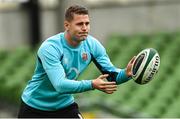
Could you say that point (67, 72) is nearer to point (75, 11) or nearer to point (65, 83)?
point (65, 83)

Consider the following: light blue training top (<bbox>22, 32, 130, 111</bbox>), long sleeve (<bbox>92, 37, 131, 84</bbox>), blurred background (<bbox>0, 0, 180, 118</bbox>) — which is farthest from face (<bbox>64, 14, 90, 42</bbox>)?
blurred background (<bbox>0, 0, 180, 118</bbox>)

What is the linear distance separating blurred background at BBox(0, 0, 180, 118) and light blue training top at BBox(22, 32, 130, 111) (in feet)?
18.3

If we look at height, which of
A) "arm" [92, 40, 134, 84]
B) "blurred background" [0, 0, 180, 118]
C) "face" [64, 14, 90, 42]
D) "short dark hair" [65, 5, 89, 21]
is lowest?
"blurred background" [0, 0, 180, 118]

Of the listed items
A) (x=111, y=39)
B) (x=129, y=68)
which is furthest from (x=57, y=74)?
(x=111, y=39)

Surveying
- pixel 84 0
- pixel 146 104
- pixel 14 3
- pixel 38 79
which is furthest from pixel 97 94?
pixel 38 79

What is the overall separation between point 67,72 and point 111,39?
8.46 metres

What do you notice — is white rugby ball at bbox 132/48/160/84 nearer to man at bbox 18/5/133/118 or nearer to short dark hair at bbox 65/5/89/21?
man at bbox 18/5/133/118

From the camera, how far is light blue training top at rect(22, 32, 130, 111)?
548 centimetres

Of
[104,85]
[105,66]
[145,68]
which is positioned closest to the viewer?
[104,85]

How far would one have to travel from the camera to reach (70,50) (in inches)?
224

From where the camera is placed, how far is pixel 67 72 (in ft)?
18.7

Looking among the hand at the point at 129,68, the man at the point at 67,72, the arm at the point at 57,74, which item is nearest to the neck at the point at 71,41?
the man at the point at 67,72

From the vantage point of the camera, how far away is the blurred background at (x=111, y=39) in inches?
471

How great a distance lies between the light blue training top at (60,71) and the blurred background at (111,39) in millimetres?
5573
